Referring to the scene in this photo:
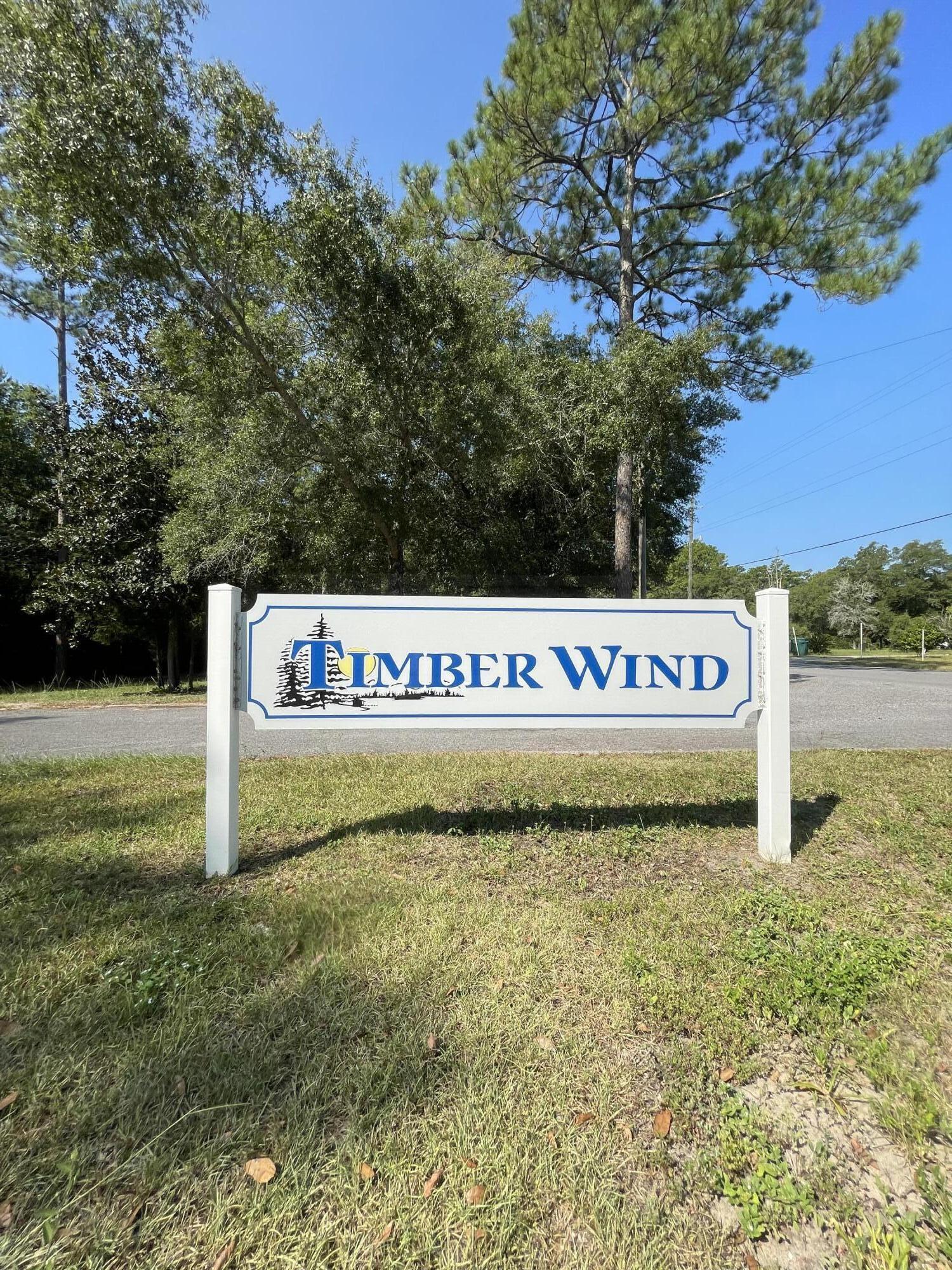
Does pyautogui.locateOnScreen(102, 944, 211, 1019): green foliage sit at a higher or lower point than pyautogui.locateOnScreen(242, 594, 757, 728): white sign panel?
lower

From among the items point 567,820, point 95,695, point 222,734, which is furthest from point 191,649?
point 567,820

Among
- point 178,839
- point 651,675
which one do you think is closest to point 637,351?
point 651,675

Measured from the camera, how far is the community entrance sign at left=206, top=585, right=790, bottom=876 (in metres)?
3.12

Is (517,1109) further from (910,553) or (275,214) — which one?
(910,553)

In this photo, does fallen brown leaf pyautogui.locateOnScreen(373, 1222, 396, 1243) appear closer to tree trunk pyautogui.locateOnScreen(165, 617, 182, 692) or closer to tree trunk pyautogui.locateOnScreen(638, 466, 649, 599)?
tree trunk pyautogui.locateOnScreen(638, 466, 649, 599)

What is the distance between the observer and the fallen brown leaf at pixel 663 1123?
4.91 ft

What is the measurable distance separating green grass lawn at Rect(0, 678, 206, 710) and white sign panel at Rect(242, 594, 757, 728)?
9359 millimetres

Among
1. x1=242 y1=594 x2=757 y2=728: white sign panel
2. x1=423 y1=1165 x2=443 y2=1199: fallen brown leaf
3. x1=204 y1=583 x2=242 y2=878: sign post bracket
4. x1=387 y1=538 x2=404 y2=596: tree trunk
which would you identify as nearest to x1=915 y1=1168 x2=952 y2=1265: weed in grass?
x1=423 y1=1165 x2=443 y2=1199: fallen brown leaf

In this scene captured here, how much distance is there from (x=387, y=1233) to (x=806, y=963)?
5.57 ft

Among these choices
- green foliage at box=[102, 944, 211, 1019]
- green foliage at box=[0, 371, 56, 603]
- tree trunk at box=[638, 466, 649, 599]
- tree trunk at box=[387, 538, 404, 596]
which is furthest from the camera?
green foliage at box=[0, 371, 56, 603]

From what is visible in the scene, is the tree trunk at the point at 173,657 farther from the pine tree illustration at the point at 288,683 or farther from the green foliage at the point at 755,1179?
the green foliage at the point at 755,1179

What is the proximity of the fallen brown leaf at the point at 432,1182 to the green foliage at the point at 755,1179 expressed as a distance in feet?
2.15

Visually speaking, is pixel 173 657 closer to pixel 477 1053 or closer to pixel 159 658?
pixel 159 658

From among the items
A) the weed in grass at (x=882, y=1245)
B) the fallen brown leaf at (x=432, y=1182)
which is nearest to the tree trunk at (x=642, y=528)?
the weed in grass at (x=882, y=1245)
